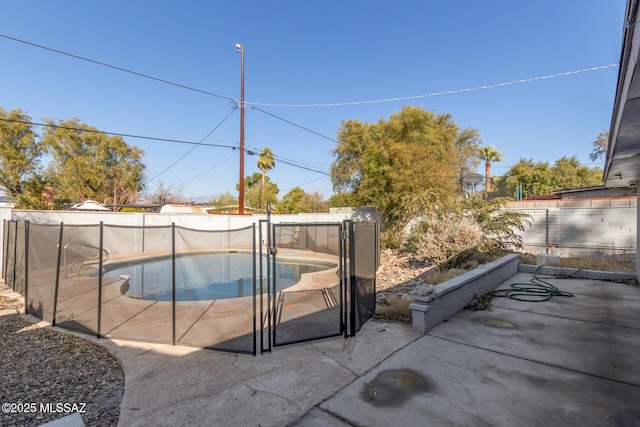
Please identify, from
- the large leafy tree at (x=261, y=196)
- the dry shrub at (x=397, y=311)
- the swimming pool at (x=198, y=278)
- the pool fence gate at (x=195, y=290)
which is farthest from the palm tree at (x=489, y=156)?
the swimming pool at (x=198, y=278)

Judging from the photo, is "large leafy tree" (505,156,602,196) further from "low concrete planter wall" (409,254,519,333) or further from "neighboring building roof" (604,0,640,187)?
"neighboring building roof" (604,0,640,187)

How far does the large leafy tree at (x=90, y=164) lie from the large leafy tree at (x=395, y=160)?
1780 centimetres

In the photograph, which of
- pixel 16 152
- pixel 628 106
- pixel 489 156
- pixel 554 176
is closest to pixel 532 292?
pixel 628 106

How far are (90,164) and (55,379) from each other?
1038 inches

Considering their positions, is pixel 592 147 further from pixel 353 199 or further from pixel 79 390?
pixel 79 390

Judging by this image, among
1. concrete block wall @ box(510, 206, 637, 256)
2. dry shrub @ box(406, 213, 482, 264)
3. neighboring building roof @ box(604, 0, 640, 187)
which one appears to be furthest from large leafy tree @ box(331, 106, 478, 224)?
neighboring building roof @ box(604, 0, 640, 187)

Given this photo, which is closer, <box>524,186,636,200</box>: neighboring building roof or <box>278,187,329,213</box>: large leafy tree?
<box>524,186,636,200</box>: neighboring building roof

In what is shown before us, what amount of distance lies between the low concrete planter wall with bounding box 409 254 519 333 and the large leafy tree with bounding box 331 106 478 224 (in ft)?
16.8

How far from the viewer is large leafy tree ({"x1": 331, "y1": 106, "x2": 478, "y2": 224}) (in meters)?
13.2

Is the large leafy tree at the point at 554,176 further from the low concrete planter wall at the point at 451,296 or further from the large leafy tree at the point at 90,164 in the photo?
the large leafy tree at the point at 90,164

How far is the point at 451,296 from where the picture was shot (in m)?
4.61

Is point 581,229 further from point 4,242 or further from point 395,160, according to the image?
point 4,242

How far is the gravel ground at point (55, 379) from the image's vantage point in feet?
8.38

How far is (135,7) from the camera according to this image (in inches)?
417
